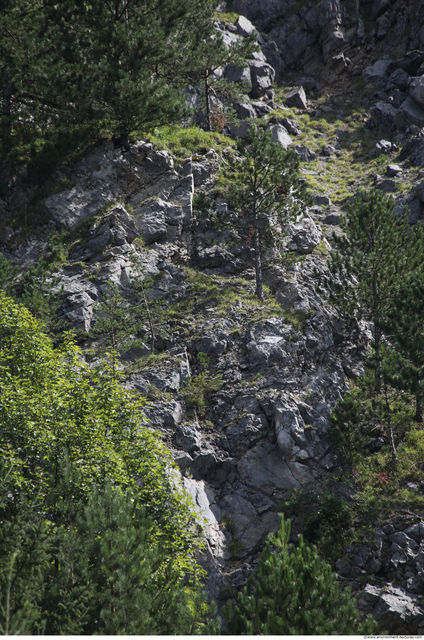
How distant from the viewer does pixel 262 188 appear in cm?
2136

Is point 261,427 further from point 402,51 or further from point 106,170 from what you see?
point 402,51

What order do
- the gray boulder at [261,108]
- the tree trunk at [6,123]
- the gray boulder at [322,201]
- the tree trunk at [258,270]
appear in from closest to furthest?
1. the tree trunk at [258,270]
2. the tree trunk at [6,123]
3. the gray boulder at [322,201]
4. the gray boulder at [261,108]

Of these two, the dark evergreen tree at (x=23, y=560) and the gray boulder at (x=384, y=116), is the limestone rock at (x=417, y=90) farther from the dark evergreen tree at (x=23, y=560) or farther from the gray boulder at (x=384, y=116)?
the dark evergreen tree at (x=23, y=560)

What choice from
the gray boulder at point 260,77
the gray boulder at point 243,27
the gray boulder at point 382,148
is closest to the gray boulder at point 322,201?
the gray boulder at point 382,148

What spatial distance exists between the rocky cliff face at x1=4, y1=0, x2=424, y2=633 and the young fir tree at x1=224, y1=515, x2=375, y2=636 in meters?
3.60

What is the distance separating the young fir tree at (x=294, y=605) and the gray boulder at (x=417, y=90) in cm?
3797

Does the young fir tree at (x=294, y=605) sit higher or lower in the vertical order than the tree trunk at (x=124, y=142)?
lower

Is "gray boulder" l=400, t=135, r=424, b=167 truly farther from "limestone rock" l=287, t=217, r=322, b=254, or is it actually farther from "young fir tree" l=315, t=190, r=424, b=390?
"young fir tree" l=315, t=190, r=424, b=390

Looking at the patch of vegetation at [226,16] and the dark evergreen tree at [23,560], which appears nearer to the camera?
the dark evergreen tree at [23,560]

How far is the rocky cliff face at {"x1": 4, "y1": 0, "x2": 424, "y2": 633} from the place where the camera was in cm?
1305

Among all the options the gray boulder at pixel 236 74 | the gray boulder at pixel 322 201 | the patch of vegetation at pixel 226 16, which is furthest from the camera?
the patch of vegetation at pixel 226 16

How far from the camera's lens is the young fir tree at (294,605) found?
7859mm

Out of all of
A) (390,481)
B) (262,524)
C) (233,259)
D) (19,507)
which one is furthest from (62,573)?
(233,259)

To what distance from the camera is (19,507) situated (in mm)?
7941
